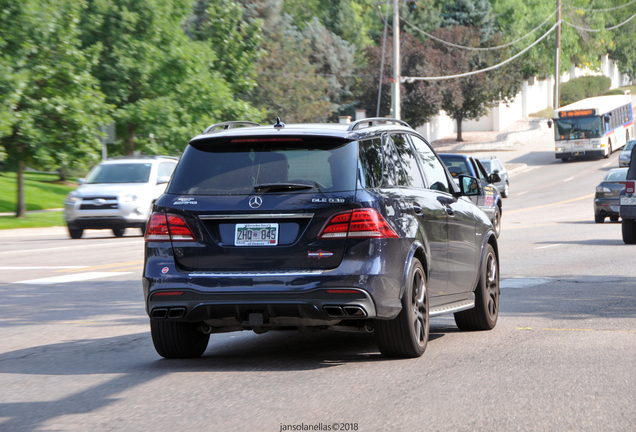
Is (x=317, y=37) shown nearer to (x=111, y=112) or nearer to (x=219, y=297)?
(x=111, y=112)

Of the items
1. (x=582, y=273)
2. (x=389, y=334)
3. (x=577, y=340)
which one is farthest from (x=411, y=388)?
(x=582, y=273)

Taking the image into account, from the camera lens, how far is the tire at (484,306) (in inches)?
324

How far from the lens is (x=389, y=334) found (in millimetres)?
6641

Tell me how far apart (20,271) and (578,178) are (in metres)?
41.7

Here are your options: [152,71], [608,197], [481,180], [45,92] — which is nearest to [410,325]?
[481,180]

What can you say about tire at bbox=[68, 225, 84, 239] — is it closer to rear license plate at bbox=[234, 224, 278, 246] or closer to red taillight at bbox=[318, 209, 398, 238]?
rear license plate at bbox=[234, 224, 278, 246]

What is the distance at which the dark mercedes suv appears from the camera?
623 centimetres

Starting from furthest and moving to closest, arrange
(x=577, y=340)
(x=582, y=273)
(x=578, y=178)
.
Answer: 1. (x=578, y=178)
2. (x=582, y=273)
3. (x=577, y=340)

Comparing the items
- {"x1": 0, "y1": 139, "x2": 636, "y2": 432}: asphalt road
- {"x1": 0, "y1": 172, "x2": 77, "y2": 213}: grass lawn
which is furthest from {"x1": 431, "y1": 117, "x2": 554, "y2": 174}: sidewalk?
{"x1": 0, "y1": 139, "x2": 636, "y2": 432}: asphalt road

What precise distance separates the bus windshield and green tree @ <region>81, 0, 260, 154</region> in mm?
28776

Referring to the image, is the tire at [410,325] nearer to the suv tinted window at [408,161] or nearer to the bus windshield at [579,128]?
the suv tinted window at [408,161]

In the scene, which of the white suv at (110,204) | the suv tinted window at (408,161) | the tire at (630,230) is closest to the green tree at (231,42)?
the white suv at (110,204)

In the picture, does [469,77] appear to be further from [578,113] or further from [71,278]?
[71,278]

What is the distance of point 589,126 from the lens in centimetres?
5688
